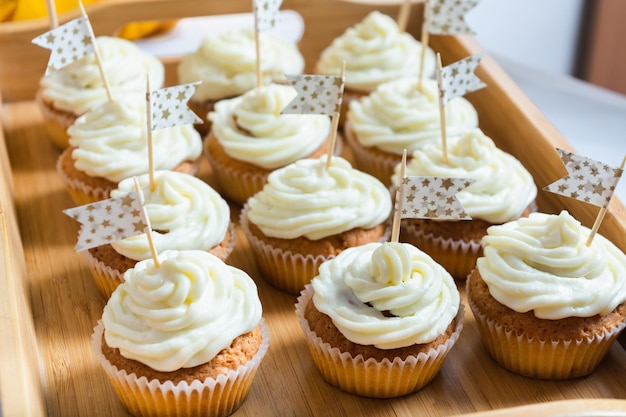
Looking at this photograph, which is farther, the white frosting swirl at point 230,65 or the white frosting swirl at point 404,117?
the white frosting swirl at point 230,65

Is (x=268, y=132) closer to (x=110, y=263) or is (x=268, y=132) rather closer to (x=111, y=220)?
(x=110, y=263)

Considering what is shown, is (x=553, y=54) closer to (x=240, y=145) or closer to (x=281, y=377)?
(x=240, y=145)

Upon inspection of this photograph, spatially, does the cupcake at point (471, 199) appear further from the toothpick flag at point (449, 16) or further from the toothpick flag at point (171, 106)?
the toothpick flag at point (171, 106)

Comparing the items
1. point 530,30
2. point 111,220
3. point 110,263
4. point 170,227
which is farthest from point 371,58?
point 530,30

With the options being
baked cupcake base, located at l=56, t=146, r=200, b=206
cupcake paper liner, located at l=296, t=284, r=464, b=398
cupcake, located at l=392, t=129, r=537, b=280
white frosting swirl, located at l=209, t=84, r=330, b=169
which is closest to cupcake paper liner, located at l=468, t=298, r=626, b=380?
cupcake paper liner, located at l=296, t=284, r=464, b=398

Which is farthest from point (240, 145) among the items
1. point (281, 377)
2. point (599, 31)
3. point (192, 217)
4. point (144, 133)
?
point (599, 31)

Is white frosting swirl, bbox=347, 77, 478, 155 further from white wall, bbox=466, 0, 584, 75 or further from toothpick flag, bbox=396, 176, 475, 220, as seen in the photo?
white wall, bbox=466, 0, 584, 75

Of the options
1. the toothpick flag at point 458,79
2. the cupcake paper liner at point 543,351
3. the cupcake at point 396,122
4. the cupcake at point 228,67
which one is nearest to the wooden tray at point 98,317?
the cupcake paper liner at point 543,351
